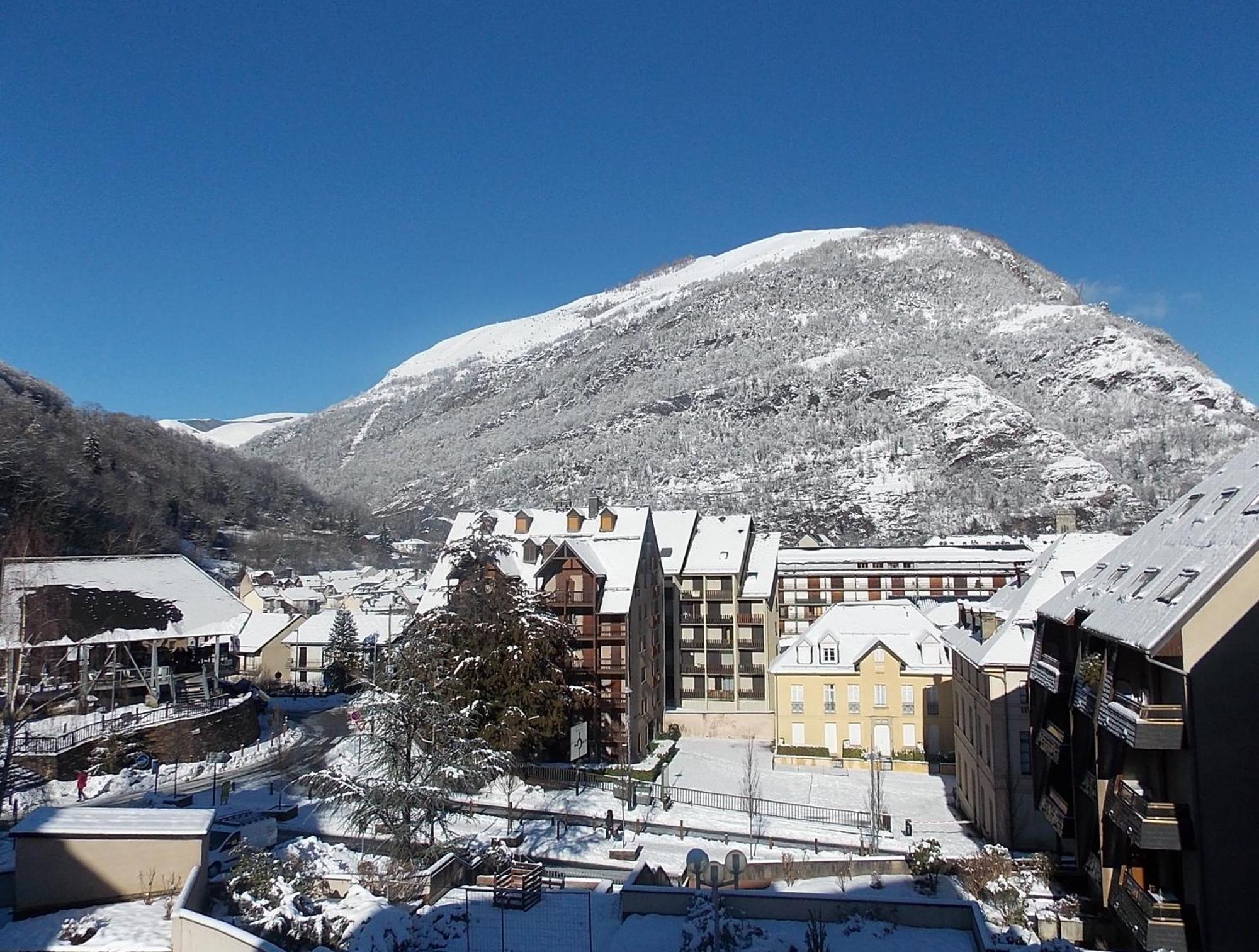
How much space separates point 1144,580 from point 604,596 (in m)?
28.2

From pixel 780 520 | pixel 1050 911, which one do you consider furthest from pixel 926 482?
pixel 1050 911

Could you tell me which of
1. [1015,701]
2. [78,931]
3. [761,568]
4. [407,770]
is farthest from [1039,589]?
[761,568]

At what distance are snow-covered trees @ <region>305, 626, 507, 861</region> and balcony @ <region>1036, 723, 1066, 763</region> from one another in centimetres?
1596

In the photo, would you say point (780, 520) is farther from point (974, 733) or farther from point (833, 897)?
point (833, 897)

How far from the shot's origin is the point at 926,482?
181125 mm

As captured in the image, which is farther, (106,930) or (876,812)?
(876,812)

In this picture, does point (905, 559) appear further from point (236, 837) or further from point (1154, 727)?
point (1154, 727)

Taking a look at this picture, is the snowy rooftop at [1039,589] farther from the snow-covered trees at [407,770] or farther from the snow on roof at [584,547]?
the snow on roof at [584,547]

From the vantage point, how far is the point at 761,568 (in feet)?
197

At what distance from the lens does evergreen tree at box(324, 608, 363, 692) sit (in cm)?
7125

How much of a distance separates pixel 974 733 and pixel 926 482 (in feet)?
509

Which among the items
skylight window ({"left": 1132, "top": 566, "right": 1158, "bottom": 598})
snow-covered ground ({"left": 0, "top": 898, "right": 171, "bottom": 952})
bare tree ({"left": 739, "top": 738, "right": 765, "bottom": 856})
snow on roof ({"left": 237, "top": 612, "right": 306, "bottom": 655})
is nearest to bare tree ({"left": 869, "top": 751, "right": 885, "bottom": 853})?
bare tree ({"left": 739, "top": 738, "right": 765, "bottom": 856})

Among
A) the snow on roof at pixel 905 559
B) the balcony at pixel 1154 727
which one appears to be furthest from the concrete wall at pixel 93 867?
the snow on roof at pixel 905 559

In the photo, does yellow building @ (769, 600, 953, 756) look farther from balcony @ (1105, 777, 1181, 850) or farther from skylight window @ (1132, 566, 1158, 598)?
balcony @ (1105, 777, 1181, 850)
